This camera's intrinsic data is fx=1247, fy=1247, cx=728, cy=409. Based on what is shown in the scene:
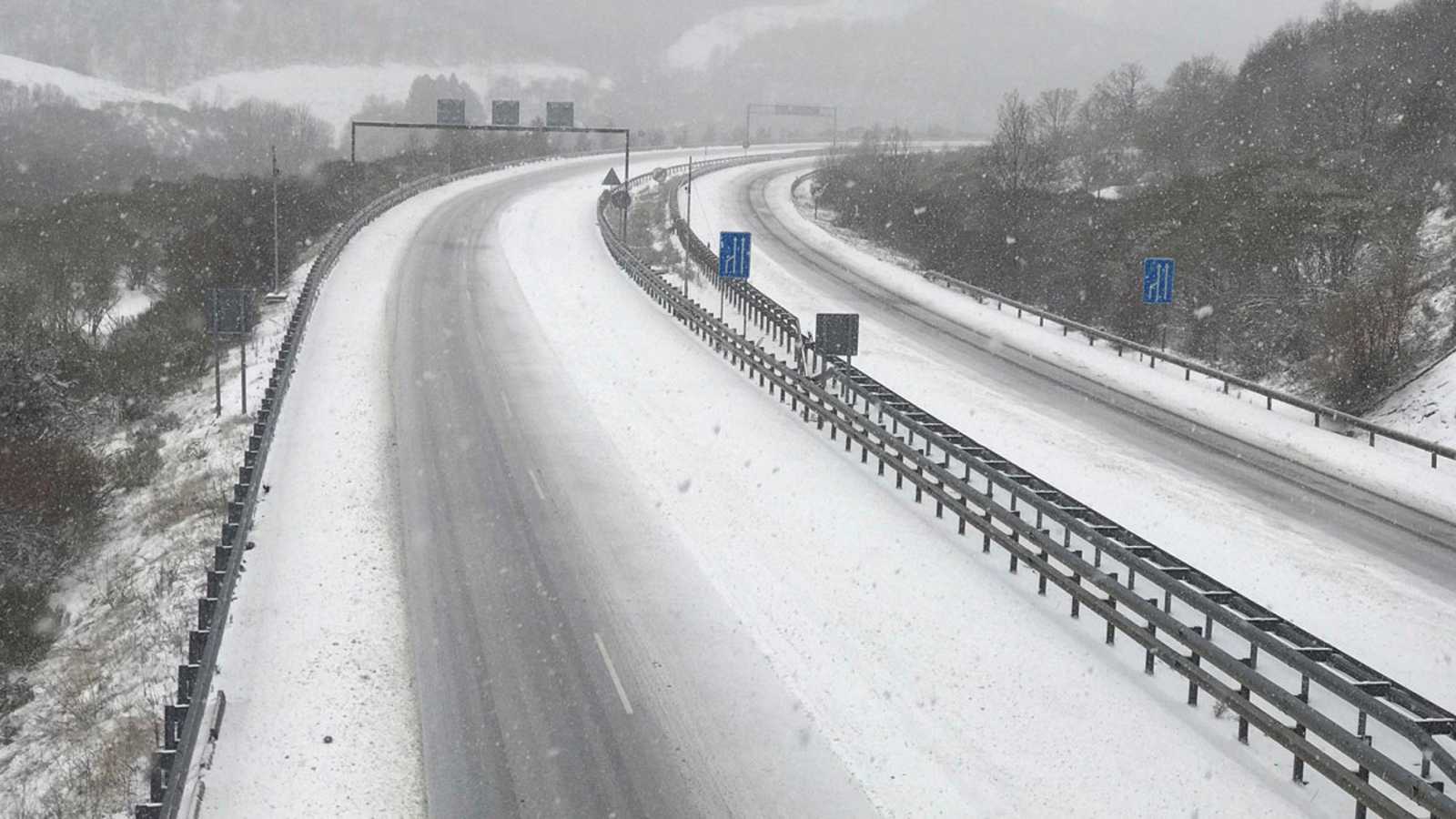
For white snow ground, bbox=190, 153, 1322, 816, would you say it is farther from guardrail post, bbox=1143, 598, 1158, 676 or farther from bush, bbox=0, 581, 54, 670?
bush, bbox=0, 581, 54, 670

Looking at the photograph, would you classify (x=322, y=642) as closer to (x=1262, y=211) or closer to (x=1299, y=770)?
(x=1299, y=770)

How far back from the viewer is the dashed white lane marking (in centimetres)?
1406

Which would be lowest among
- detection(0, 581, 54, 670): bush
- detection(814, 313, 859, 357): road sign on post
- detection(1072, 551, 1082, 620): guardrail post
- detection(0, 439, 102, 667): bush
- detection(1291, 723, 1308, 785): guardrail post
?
detection(0, 581, 54, 670): bush

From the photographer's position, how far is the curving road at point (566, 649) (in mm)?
12367

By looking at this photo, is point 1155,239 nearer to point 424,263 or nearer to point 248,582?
point 424,263

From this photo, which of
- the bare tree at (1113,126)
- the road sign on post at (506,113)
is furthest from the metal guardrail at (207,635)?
the bare tree at (1113,126)

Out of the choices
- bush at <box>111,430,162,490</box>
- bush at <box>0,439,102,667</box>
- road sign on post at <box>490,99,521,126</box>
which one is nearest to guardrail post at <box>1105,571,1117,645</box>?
bush at <box>0,439,102,667</box>

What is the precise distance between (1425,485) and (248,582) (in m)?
21.5

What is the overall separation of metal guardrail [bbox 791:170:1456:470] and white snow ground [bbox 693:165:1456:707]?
48 cm

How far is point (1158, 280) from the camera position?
38.2m

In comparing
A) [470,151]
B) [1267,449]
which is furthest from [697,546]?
[470,151]

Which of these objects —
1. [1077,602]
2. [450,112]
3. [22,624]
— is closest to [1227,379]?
[1077,602]

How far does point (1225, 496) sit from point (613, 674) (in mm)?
13532

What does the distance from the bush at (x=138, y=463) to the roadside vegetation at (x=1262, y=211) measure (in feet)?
98.7
